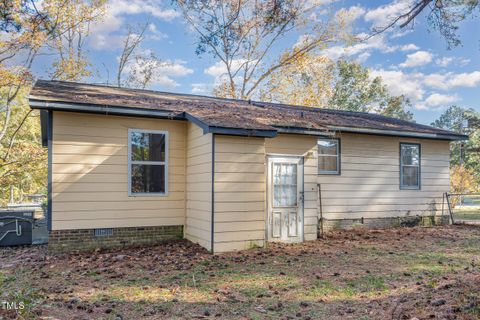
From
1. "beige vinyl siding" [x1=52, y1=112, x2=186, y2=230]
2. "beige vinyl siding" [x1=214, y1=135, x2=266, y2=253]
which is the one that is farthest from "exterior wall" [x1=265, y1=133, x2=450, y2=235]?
"beige vinyl siding" [x1=52, y1=112, x2=186, y2=230]

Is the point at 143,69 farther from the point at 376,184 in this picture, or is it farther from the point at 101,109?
the point at 376,184

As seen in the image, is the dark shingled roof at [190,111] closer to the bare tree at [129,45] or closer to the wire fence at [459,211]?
the wire fence at [459,211]

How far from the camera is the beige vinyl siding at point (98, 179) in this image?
7426 mm

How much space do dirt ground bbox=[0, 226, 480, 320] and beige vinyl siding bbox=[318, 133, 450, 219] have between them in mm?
2130

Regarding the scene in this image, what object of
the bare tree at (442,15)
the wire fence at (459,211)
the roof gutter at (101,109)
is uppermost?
the bare tree at (442,15)

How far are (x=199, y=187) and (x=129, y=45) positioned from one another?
17354 millimetres

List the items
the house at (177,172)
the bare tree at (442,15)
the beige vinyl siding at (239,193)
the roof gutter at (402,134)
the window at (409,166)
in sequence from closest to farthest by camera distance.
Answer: the bare tree at (442,15)
the beige vinyl siding at (239,193)
the house at (177,172)
the roof gutter at (402,134)
the window at (409,166)

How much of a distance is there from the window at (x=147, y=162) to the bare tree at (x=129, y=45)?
1511 cm

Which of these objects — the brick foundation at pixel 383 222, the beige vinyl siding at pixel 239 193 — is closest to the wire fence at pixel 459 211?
the brick foundation at pixel 383 222

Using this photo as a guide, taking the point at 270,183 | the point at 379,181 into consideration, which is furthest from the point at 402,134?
the point at 270,183

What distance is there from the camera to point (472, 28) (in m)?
6.65

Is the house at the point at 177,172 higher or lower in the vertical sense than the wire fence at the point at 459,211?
higher

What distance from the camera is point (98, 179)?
25.3 ft

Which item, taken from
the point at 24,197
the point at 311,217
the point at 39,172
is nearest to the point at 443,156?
the point at 311,217
